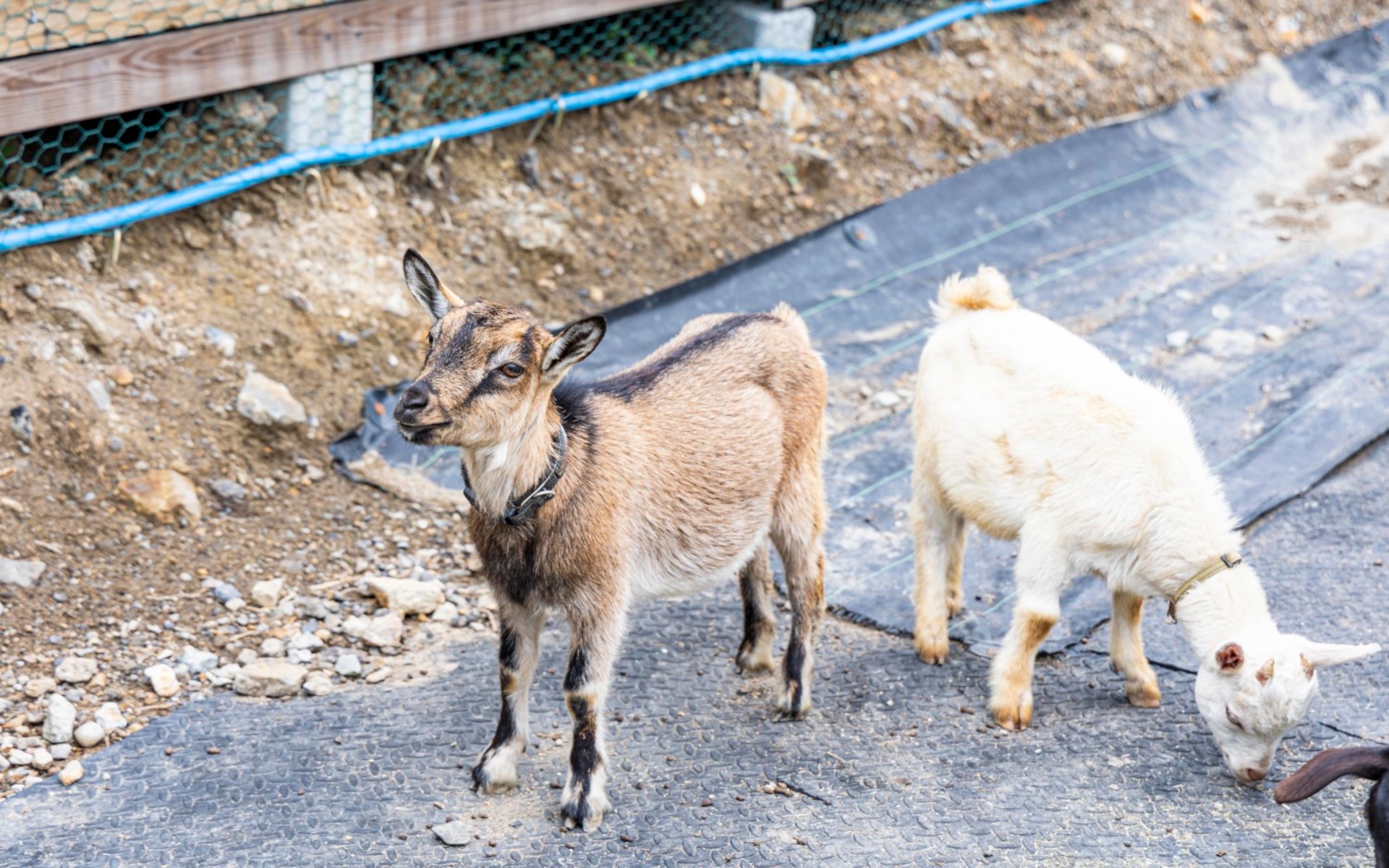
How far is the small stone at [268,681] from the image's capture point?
4551mm

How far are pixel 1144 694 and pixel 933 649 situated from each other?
28.0 inches

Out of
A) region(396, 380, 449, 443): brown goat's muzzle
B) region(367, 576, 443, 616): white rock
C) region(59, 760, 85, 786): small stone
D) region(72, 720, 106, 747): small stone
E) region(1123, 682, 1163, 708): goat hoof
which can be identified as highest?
region(396, 380, 449, 443): brown goat's muzzle

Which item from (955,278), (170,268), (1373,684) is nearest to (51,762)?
(170,268)

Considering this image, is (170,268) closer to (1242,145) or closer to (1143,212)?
(1143,212)

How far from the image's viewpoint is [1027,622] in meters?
4.59

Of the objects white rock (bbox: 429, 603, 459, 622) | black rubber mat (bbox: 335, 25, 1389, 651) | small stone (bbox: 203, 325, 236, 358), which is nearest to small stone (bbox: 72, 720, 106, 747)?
white rock (bbox: 429, 603, 459, 622)

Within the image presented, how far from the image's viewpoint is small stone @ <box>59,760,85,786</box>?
4027 mm

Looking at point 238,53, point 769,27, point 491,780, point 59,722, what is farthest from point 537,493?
point 769,27

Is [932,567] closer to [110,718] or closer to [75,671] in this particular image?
[110,718]

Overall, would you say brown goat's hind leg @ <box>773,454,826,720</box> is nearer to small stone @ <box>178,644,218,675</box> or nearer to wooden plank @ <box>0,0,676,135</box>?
small stone @ <box>178,644,218,675</box>

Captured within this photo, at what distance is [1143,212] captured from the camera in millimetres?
7875

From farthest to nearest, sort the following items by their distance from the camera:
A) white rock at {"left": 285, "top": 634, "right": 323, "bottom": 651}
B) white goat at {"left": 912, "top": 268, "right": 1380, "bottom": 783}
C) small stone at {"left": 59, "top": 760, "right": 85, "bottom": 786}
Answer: white rock at {"left": 285, "top": 634, "right": 323, "bottom": 651}, white goat at {"left": 912, "top": 268, "right": 1380, "bottom": 783}, small stone at {"left": 59, "top": 760, "right": 85, "bottom": 786}

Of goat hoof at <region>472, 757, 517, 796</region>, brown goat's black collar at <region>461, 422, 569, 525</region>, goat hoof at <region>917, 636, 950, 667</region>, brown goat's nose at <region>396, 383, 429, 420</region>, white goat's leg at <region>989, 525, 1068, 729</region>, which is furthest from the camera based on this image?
goat hoof at <region>917, 636, 950, 667</region>

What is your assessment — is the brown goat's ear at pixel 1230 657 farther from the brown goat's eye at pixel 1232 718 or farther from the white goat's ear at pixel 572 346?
the white goat's ear at pixel 572 346
